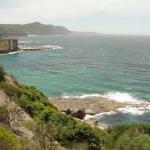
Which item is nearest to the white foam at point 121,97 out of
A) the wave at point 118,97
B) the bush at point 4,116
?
the wave at point 118,97

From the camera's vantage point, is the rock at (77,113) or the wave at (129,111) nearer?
the rock at (77,113)

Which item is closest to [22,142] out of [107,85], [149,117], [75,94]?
[149,117]

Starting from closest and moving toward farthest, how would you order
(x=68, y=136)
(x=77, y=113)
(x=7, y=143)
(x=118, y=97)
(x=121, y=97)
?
(x=7, y=143)
(x=68, y=136)
(x=77, y=113)
(x=118, y=97)
(x=121, y=97)

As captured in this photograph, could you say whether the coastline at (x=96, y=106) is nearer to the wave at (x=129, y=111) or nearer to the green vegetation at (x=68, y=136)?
the wave at (x=129, y=111)

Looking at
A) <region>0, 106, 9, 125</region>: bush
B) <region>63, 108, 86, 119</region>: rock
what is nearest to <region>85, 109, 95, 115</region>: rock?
<region>63, 108, 86, 119</region>: rock

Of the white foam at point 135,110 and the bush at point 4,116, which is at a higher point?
the bush at point 4,116

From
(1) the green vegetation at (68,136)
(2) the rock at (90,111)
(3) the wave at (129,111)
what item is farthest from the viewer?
(2) the rock at (90,111)

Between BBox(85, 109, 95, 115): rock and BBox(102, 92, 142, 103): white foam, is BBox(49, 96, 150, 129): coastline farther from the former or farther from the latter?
BBox(102, 92, 142, 103): white foam

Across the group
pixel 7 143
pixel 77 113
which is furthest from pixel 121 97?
pixel 7 143

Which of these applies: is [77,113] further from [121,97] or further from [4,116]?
[4,116]

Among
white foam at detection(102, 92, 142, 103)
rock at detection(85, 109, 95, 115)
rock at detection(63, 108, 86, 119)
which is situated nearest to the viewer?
rock at detection(63, 108, 86, 119)

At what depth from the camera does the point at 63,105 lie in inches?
2544

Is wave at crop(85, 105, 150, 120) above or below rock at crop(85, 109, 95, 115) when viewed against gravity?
below

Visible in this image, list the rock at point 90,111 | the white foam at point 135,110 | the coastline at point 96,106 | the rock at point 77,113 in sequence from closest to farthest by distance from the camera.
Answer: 1. the rock at point 77,113
2. the rock at point 90,111
3. the coastline at point 96,106
4. the white foam at point 135,110
